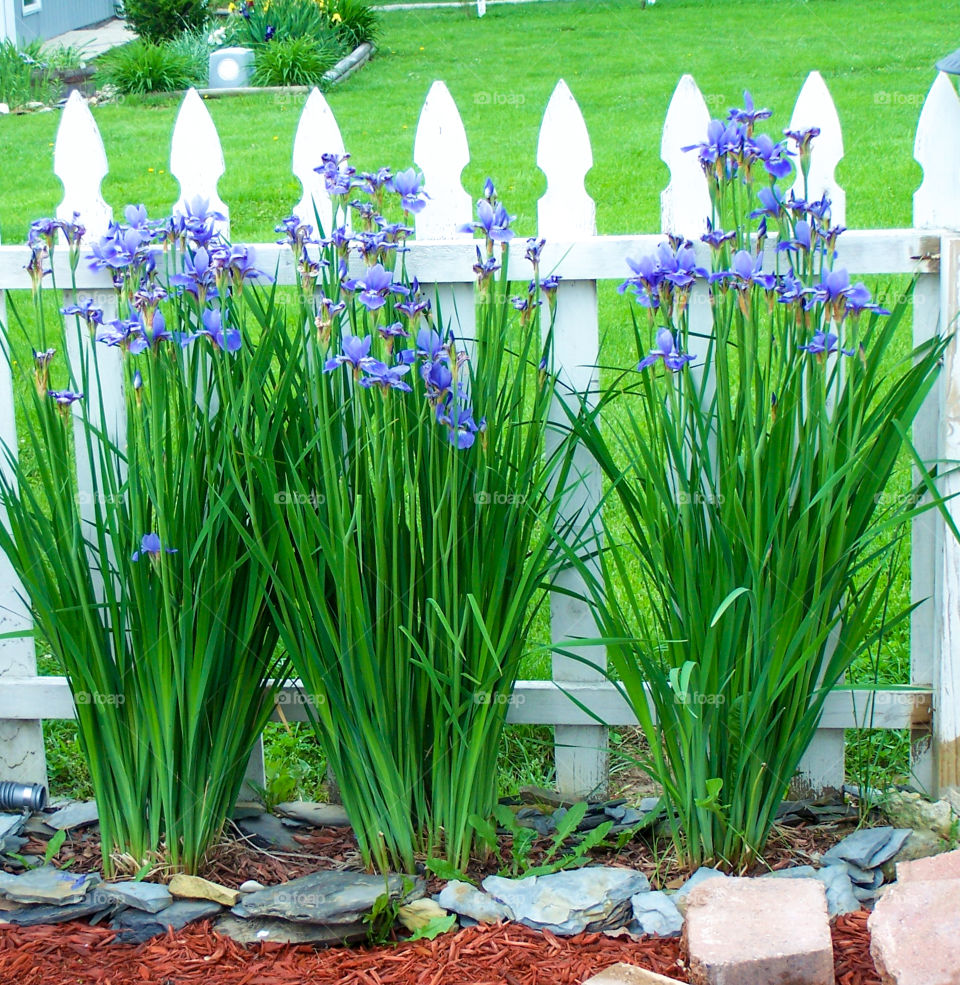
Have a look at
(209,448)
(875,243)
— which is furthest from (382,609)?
(875,243)

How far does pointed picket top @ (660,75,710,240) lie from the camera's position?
2.32m

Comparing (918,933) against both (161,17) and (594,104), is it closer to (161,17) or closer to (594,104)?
(594,104)

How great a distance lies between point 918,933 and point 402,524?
1.08 meters

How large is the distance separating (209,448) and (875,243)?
4.43ft

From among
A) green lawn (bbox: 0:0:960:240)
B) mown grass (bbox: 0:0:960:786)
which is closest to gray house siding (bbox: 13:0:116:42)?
mown grass (bbox: 0:0:960:786)

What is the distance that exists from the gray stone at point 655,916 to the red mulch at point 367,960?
2 cm

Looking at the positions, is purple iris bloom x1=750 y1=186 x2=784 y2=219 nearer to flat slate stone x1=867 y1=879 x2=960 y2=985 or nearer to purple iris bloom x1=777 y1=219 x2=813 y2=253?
purple iris bloom x1=777 y1=219 x2=813 y2=253

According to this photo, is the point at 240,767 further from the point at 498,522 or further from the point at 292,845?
the point at 498,522

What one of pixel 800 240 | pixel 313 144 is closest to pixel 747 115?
pixel 800 240

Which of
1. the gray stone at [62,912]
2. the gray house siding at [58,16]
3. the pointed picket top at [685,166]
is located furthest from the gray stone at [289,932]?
the gray house siding at [58,16]

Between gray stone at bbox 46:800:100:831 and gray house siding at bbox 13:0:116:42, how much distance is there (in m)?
14.6

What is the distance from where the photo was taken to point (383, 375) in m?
1.88

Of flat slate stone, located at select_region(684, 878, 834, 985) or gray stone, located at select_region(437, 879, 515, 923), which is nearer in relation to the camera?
flat slate stone, located at select_region(684, 878, 834, 985)

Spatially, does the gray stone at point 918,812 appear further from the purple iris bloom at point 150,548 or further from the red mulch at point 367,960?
the purple iris bloom at point 150,548
